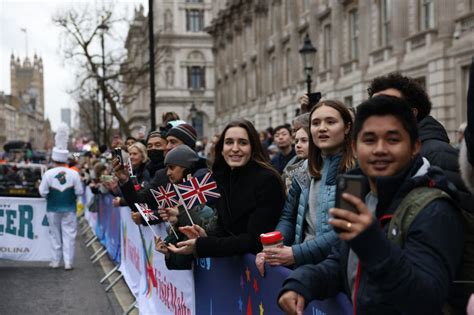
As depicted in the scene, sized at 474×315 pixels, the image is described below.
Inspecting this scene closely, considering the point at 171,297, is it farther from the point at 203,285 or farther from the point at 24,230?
the point at 24,230

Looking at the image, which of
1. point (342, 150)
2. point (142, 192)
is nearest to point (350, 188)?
point (342, 150)

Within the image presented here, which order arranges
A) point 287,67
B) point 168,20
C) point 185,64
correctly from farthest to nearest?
point 185,64
point 168,20
point 287,67

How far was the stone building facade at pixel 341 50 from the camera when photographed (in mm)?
21266

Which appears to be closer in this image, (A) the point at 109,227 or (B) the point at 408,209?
(B) the point at 408,209

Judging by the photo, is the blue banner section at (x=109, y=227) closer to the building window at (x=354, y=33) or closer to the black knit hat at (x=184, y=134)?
the black knit hat at (x=184, y=134)

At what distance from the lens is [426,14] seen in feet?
76.5

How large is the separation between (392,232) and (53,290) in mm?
8330

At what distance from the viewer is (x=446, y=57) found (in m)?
21.2

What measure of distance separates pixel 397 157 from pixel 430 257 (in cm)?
44

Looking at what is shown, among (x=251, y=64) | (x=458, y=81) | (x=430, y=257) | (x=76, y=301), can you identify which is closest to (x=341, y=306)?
(x=430, y=257)

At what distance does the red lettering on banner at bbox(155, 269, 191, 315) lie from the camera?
5973mm

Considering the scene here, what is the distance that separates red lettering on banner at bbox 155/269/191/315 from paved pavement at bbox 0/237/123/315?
5.81 feet

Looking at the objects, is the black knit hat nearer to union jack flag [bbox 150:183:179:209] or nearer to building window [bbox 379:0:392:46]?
union jack flag [bbox 150:183:179:209]

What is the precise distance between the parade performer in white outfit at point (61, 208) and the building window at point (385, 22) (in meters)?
17.4
